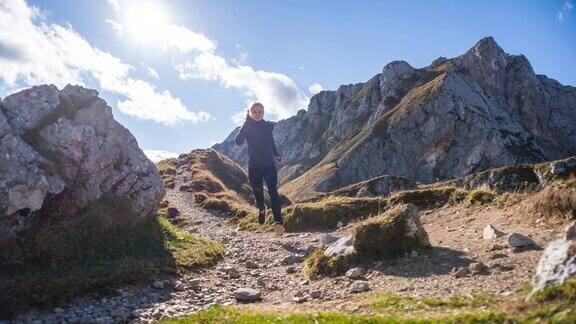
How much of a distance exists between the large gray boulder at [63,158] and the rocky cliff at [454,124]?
94357mm

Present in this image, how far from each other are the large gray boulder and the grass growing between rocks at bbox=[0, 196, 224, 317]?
0.77m

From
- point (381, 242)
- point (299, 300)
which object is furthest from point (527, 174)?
point (299, 300)

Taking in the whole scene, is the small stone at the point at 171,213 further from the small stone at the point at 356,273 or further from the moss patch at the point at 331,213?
the small stone at the point at 356,273

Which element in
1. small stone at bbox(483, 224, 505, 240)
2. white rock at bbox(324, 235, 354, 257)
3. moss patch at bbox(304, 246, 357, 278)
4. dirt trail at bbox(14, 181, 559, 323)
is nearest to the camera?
dirt trail at bbox(14, 181, 559, 323)

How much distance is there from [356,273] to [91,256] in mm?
7780

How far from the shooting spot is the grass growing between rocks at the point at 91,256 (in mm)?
10055

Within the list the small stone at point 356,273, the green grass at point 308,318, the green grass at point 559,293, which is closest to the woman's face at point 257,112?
the small stone at point 356,273

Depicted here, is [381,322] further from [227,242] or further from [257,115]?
[227,242]

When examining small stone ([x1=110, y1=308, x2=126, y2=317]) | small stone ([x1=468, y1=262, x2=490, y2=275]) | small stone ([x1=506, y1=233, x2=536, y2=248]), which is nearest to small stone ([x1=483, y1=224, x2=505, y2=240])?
small stone ([x1=506, y1=233, x2=536, y2=248])

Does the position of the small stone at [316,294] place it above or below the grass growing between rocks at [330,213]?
below

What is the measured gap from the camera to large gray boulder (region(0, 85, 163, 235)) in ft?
43.6

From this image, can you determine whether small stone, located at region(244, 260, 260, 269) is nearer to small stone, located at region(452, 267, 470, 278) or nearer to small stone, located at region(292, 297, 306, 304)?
small stone, located at region(292, 297, 306, 304)

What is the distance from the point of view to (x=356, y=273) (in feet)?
37.3

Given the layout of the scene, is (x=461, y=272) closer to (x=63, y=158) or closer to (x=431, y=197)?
(x=431, y=197)
